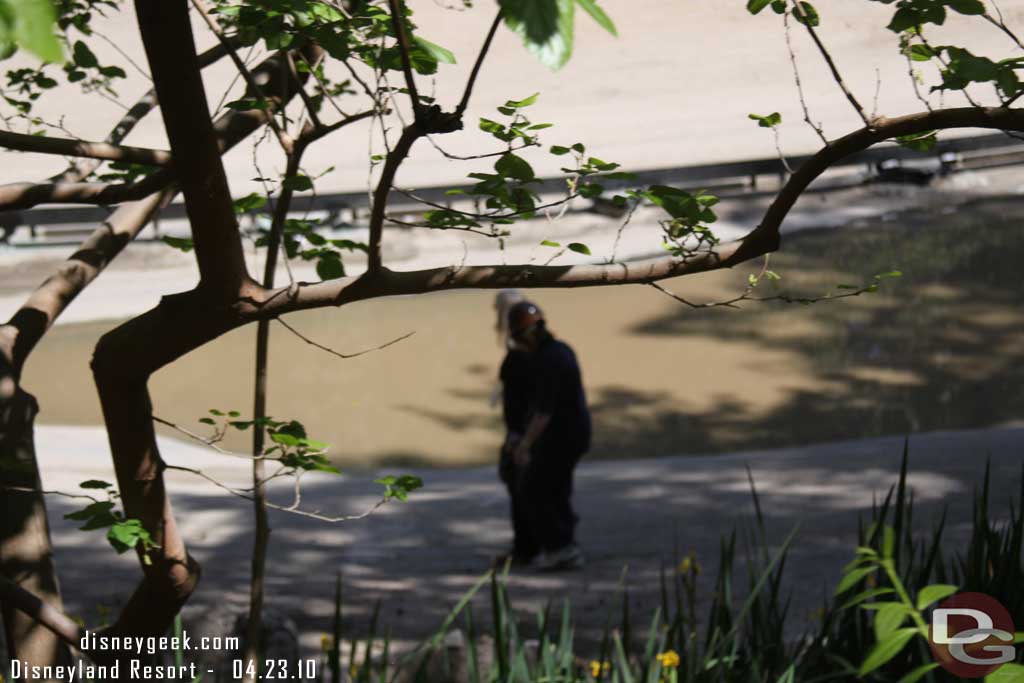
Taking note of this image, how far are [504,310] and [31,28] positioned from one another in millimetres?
5068

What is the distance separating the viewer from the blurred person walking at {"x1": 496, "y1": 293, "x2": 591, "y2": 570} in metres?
6.00

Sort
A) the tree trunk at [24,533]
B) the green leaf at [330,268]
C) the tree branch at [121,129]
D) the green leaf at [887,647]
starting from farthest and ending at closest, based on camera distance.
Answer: the tree branch at [121,129] → the green leaf at [330,268] → the tree trunk at [24,533] → the green leaf at [887,647]

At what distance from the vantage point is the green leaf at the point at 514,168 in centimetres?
239

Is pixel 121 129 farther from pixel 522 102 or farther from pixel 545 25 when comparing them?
pixel 545 25

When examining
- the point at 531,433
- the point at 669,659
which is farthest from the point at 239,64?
the point at 531,433

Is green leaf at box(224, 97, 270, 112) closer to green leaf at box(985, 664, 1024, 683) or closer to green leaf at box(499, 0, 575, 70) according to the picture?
green leaf at box(499, 0, 575, 70)

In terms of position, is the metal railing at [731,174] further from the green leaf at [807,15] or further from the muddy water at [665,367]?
the green leaf at [807,15]

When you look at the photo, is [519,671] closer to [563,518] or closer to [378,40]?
[378,40]

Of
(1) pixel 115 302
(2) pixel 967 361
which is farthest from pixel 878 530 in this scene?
(1) pixel 115 302

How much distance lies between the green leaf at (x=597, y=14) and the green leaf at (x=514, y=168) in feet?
3.64

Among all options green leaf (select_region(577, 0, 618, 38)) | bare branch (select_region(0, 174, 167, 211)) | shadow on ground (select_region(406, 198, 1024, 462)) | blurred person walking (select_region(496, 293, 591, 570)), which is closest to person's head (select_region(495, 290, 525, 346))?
blurred person walking (select_region(496, 293, 591, 570))

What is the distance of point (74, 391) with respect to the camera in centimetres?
1144

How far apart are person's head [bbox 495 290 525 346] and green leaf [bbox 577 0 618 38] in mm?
4778

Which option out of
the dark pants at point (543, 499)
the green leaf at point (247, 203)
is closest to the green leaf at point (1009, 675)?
the green leaf at point (247, 203)
